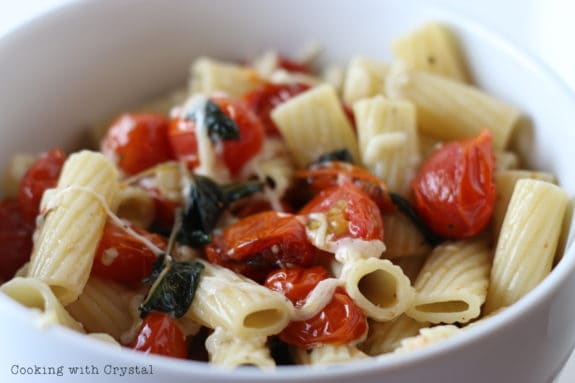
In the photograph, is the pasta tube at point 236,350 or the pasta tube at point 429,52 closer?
the pasta tube at point 236,350

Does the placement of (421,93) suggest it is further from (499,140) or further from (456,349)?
(456,349)

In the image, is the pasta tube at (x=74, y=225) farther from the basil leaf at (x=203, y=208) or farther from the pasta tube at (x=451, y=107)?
the pasta tube at (x=451, y=107)

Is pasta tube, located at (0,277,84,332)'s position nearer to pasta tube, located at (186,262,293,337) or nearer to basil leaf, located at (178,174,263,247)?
pasta tube, located at (186,262,293,337)

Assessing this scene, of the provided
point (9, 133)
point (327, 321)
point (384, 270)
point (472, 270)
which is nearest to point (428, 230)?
point (472, 270)

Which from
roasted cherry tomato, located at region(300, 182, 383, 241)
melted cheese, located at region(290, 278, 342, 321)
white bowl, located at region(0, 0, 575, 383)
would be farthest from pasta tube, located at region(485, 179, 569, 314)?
melted cheese, located at region(290, 278, 342, 321)

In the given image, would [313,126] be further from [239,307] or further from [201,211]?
[239,307]

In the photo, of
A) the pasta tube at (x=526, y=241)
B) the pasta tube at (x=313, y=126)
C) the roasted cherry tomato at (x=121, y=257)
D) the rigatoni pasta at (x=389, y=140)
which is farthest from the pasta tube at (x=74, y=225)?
the pasta tube at (x=526, y=241)

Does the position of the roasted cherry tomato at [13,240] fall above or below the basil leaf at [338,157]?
below
